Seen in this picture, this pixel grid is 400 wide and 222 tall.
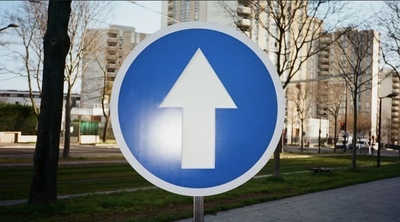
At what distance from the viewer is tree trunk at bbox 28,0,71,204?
9.42 metres

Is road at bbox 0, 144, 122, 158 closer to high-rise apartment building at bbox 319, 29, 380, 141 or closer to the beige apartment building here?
high-rise apartment building at bbox 319, 29, 380, 141

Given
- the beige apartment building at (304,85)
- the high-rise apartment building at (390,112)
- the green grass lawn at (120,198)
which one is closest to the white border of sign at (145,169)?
the green grass lawn at (120,198)

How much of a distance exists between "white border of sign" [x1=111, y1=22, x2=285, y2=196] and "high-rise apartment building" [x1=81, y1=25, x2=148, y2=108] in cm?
2766

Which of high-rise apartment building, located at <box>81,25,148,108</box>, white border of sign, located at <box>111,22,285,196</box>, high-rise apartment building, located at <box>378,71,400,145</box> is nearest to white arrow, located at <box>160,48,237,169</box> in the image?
white border of sign, located at <box>111,22,285,196</box>

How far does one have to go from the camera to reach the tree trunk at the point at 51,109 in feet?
30.9

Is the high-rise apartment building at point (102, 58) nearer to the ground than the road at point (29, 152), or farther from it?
farther from it

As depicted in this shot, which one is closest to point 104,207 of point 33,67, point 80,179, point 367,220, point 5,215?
point 5,215

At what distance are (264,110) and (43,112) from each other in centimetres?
869

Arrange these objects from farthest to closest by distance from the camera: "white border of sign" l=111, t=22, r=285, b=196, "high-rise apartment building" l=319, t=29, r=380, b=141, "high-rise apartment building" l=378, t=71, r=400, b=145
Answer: "high-rise apartment building" l=378, t=71, r=400, b=145, "high-rise apartment building" l=319, t=29, r=380, b=141, "white border of sign" l=111, t=22, r=285, b=196

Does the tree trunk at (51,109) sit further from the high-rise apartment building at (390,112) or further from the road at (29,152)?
the high-rise apartment building at (390,112)

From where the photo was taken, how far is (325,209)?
34.6 ft

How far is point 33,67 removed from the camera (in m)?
31.3

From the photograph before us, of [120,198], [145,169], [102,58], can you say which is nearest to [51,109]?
[120,198]

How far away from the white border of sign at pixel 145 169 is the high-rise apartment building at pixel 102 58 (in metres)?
27.7
